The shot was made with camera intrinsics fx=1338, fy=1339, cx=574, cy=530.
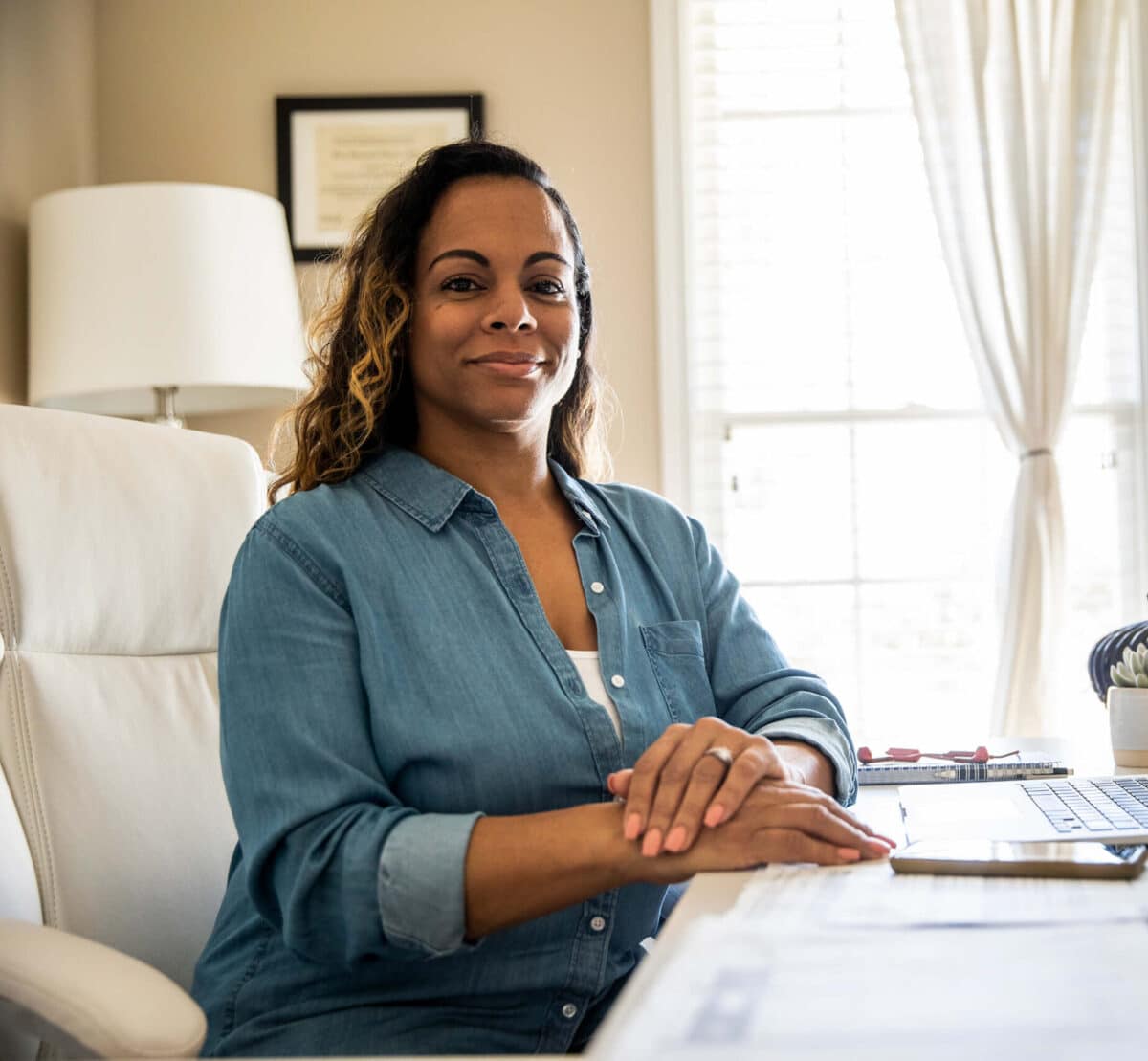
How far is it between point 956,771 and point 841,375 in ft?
5.60

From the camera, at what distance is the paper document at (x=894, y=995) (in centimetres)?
50

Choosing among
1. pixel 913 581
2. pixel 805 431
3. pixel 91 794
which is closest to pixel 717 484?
pixel 805 431

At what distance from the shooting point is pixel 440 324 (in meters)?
1.30

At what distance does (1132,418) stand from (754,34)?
120 centimetres

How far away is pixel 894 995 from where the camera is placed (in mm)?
572

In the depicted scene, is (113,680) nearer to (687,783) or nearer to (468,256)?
(468,256)

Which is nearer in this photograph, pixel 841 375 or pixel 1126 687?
pixel 1126 687

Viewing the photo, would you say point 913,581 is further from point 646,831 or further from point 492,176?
point 646,831

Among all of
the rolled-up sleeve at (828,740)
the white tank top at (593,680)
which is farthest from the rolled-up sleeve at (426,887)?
the rolled-up sleeve at (828,740)

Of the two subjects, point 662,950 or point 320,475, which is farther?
point 320,475

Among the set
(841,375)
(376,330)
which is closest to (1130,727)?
(376,330)

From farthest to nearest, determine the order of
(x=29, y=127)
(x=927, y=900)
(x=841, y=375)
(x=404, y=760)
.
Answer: (x=841, y=375), (x=29, y=127), (x=404, y=760), (x=927, y=900)

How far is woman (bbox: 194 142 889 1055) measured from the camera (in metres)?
0.95

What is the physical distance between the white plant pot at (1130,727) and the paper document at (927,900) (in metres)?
0.78
